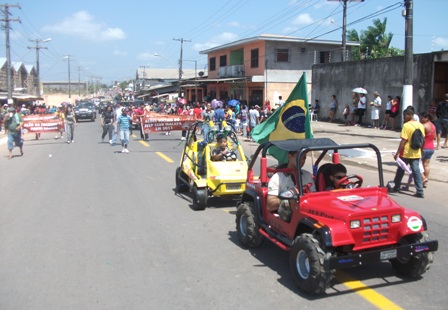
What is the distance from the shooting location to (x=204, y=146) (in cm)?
951

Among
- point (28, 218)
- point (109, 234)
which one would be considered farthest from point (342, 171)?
point (28, 218)

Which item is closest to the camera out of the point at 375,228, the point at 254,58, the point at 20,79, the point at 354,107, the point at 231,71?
the point at 375,228

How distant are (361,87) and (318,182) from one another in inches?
799

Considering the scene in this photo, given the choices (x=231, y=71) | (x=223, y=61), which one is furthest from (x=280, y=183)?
(x=223, y=61)

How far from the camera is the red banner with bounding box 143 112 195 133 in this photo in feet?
69.5

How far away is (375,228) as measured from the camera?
4.48 m

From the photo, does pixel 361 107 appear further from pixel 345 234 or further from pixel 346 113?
pixel 345 234

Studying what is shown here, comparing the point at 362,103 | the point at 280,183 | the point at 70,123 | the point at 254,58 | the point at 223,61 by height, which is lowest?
the point at 280,183

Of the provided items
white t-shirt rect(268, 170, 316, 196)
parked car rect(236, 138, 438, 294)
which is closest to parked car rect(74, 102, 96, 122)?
white t-shirt rect(268, 170, 316, 196)

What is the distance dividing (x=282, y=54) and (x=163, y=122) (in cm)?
1909

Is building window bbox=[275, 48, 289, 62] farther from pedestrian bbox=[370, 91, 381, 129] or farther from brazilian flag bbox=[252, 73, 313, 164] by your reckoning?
brazilian flag bbox=[252, 73, 313, 164]

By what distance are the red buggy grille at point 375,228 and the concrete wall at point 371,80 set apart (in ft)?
55.5

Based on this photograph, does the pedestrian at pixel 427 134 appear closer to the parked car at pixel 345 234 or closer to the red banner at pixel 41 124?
the parked car at pixel 345 234

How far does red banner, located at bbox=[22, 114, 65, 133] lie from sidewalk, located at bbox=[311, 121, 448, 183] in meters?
13.3
